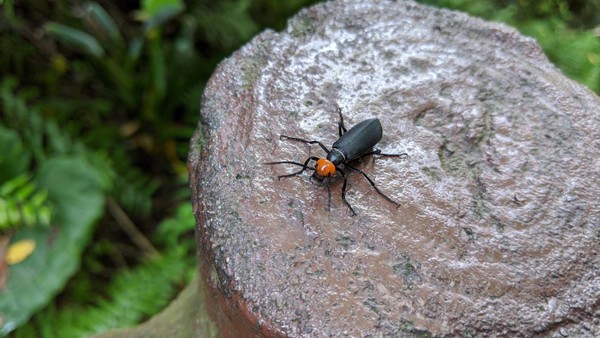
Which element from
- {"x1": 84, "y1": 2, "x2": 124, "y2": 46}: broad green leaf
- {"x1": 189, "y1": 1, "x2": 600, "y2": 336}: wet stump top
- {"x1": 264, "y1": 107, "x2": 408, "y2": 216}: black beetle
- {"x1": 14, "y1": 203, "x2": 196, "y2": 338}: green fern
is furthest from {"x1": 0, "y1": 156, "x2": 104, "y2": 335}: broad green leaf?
{"x1": 264, "y1": 107, "x2": 408, "y2": 216}: black beetle

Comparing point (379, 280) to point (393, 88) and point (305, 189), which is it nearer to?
point (305, 189)

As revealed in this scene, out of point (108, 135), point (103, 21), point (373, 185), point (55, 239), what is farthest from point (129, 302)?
point (373, 185)

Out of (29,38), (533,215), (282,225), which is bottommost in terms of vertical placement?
(533,215)

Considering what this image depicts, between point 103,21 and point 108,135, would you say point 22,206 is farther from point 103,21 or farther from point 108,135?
point 103,21

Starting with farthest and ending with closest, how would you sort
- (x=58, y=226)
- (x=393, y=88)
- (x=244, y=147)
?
1. (x=58, y=226)
2. (x=393, y=88)
3. (x=244, y=147)

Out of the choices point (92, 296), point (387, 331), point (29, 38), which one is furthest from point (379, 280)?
point (29, 38)

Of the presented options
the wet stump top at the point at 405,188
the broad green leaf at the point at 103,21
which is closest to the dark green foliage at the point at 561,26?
the wet stump top at the point at 405,188
